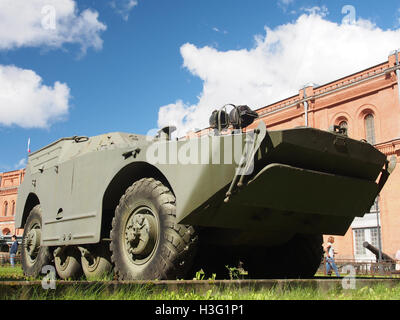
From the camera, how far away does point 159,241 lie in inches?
173

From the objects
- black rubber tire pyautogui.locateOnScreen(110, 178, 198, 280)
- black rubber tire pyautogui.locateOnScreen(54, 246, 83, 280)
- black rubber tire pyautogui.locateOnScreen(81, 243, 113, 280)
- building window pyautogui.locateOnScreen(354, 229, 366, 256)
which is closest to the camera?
black rubber tire pyautogui.locateOnScreen(110, 178, 198, 280)

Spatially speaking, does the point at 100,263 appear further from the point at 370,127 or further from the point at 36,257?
the point at 370,127

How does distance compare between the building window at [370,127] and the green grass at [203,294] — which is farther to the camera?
the building window at [370,127]

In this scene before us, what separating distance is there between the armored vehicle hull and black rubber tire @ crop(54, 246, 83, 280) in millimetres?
20

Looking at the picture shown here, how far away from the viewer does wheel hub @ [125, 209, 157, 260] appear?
14.8 feet

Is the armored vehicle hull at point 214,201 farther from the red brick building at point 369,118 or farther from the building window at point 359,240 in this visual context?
the building window at point 359,240

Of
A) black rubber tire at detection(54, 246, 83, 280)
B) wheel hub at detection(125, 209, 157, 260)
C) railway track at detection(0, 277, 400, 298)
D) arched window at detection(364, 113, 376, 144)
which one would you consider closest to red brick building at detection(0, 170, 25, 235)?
arched window at detection(364, 113, 376, 144)

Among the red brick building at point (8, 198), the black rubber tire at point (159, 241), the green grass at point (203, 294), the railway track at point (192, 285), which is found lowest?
the green grass at point (203, 294)

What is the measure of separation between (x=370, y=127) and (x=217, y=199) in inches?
1058

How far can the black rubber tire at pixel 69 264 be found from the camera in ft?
20.6

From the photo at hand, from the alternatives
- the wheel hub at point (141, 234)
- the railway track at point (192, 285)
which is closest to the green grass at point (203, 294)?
the railway track at point (192, 285)

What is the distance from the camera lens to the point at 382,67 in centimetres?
2783

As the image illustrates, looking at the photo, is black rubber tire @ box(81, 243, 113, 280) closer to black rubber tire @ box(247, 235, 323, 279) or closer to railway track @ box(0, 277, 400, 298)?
black rubber tire @ box(247, 235, 323, 279)

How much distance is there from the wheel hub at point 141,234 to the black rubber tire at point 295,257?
5.53ft
